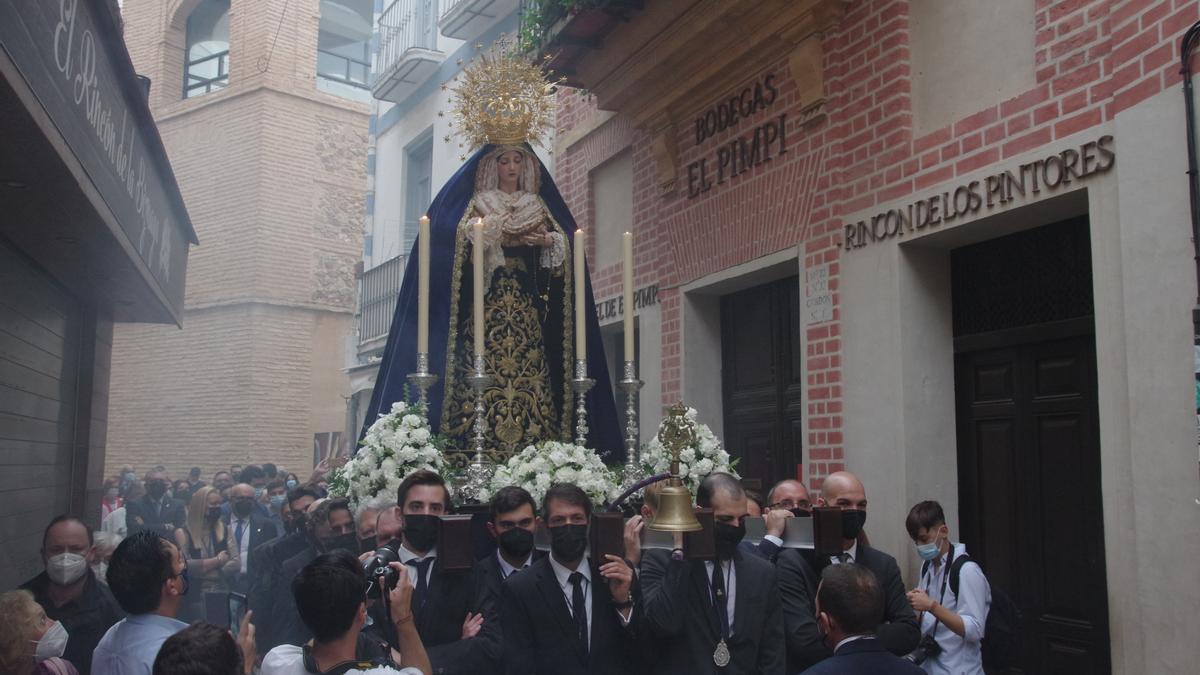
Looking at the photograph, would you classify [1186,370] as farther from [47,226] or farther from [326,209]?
[326,209]

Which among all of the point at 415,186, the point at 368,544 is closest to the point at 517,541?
the point at 368,544

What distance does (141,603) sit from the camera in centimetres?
349

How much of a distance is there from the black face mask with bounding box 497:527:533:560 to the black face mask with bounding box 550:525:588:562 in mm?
189

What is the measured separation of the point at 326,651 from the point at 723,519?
5.33 feet

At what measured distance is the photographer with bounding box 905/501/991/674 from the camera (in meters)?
4.97

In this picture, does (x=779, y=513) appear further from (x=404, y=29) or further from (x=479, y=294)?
(x=404, y=29)

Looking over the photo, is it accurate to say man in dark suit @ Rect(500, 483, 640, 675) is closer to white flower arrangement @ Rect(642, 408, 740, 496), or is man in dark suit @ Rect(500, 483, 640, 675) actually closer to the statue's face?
white flower arrangement @ Rect(642, 408, 740, 496)

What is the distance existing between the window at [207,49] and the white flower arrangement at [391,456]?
1789 centimetres

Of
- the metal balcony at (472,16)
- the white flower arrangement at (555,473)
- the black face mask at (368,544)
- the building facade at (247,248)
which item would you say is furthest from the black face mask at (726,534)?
the building facade at (247,248)

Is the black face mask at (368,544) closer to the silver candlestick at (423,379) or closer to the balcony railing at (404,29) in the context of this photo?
the silver candlestick at (423,379)

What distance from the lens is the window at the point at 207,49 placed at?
21.3 meters

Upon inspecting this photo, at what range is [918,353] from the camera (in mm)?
6477

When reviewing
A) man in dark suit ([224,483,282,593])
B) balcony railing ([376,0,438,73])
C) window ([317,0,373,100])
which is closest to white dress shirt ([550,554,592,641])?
man in dark suit ([224,483,282,593])

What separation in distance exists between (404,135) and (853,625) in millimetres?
14678
